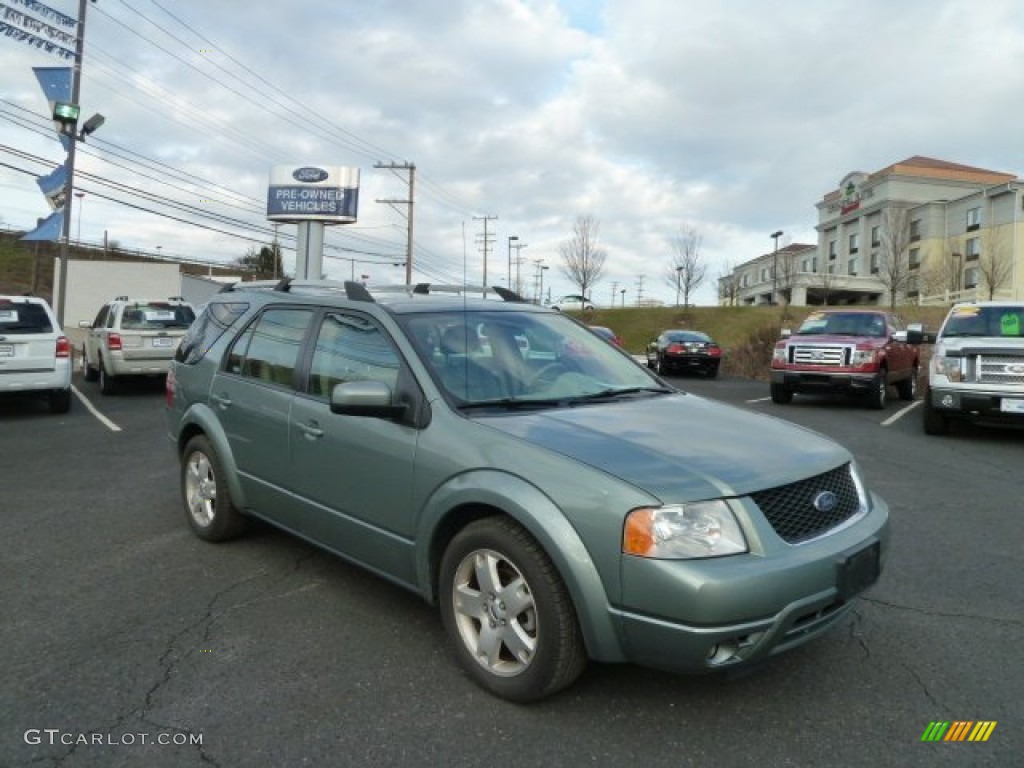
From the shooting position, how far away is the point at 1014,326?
1006cm

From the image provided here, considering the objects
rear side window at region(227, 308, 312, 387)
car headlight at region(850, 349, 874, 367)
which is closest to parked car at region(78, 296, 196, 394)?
rear side window at region(227, 308, 312, 387)

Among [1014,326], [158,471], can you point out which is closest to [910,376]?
[1014,326]

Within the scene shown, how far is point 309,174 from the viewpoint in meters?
41.7

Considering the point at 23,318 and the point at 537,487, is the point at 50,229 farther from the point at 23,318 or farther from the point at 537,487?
the point at 537,487

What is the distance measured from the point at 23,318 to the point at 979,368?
42.5 feet

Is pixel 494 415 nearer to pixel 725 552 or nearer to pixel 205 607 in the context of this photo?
pixel 725 552

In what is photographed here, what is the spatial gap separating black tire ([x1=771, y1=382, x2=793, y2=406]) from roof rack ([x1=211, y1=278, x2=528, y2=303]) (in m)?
10.3

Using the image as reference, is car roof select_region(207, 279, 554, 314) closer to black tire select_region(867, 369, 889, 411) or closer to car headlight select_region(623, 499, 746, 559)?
car headlight select_region(623, 499, 746, 559)

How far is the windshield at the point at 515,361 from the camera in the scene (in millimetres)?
3605

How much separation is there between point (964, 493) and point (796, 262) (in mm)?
86460

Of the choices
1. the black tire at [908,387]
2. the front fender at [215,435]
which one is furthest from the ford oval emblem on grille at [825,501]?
the black tire at [908,387]

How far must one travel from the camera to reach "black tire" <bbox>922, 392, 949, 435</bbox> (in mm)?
10312

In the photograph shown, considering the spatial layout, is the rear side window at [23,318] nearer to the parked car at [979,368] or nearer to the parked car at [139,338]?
the parked car at [139,338]

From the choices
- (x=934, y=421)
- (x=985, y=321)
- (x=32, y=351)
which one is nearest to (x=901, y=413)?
(x=934, y=421)
